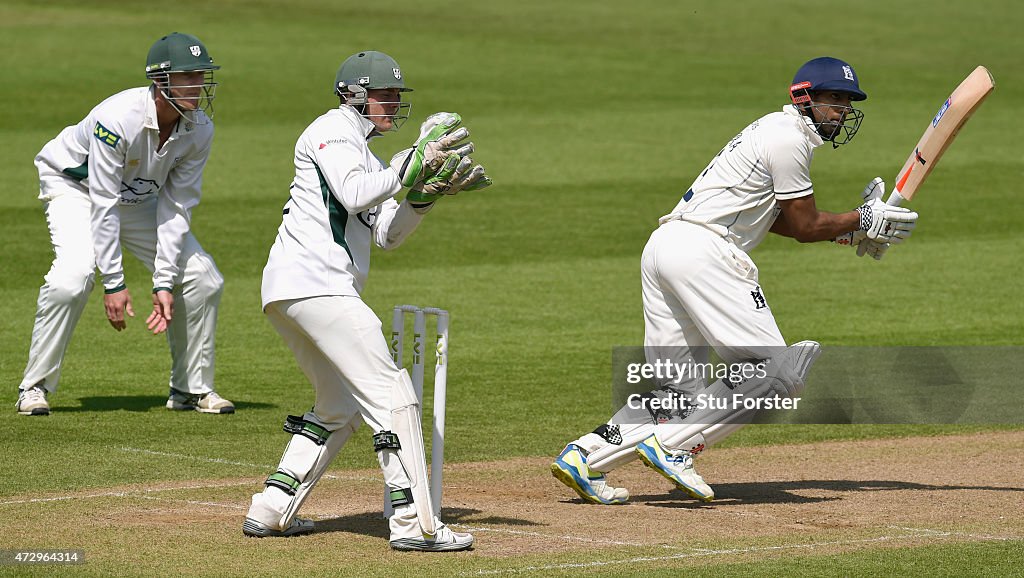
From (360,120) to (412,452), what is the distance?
1458mm

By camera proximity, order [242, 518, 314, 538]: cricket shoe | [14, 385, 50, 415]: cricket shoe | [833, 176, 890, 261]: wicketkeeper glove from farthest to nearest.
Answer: [14, 385, 50, 415]: cricket shoe < [833, 176, 890, 261]: wicketkeeper glove < [242, 518, 314, 538]: cricket shoe

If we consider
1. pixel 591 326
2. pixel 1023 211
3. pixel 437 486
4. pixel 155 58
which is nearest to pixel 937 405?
pixel 591 326

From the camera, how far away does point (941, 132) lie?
28.3 feet

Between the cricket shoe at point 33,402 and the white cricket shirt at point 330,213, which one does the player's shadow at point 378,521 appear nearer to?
the white cricket shirt at point 330,213

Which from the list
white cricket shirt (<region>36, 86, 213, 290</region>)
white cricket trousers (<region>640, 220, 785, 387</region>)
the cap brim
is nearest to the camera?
white cricket trousers (<region>640, 220, 785, 387</region>)

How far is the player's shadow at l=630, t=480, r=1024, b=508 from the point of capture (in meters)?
7.94

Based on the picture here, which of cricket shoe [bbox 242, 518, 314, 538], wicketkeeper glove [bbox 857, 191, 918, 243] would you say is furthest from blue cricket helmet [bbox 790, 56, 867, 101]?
cricket shoe [bbox 242, 518, 314, 538]

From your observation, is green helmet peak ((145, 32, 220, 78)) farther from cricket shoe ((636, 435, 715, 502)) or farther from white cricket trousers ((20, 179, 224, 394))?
cricket shoe ((636, 435, 715, 502))

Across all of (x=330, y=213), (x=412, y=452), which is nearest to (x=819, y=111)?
(x=330, y=213)

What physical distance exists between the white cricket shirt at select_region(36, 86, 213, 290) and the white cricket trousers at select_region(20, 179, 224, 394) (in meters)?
0.12

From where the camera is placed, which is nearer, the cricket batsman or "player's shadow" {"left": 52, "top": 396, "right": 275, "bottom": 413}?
the cricket batsman

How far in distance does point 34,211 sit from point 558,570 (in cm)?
1361

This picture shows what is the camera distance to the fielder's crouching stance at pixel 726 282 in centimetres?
766

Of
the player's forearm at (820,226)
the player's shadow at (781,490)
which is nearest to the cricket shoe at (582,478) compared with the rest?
the player's shadow at (781,490)
